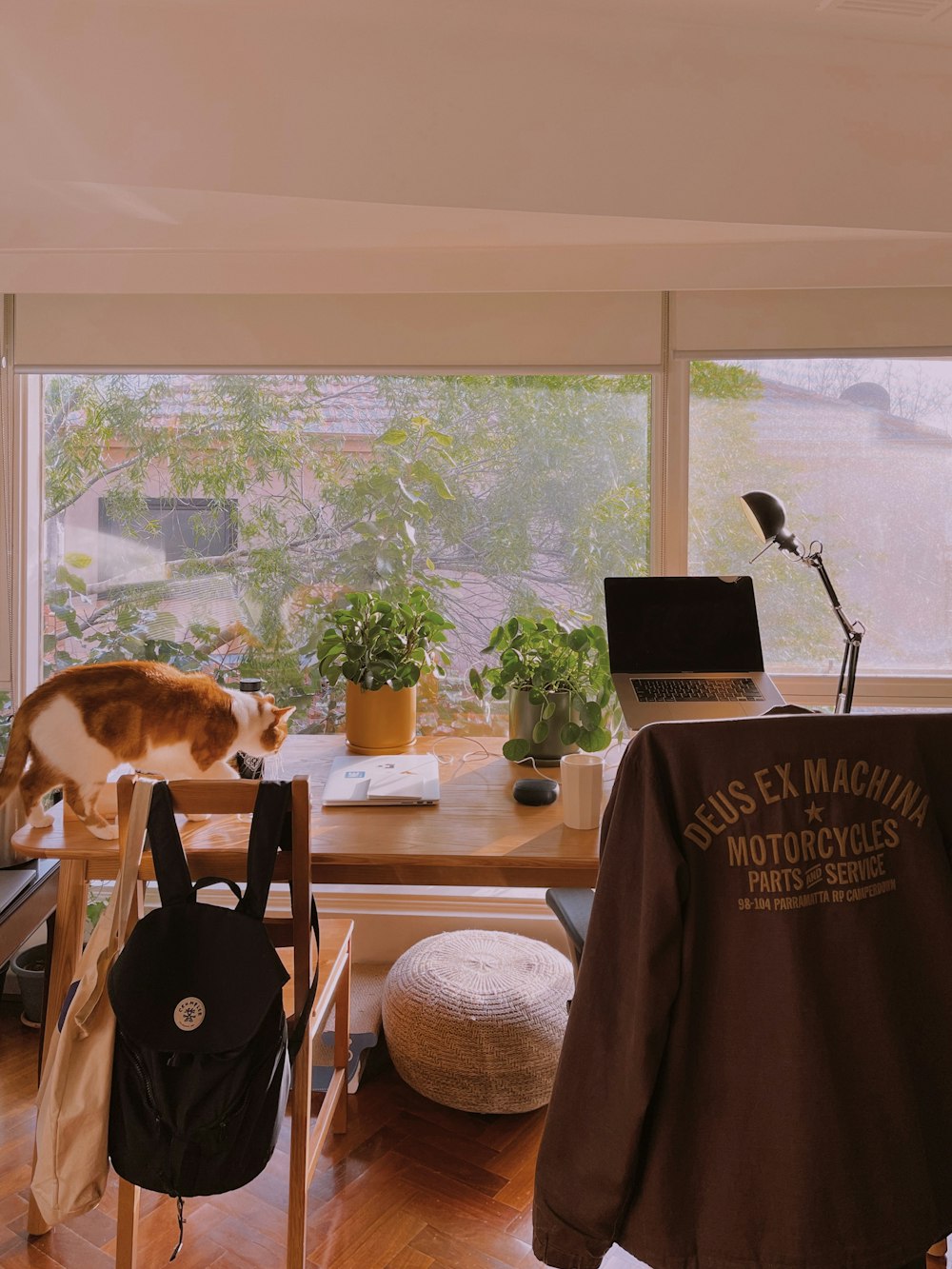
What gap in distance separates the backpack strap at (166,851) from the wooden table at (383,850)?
10 cm

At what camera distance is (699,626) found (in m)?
2.19

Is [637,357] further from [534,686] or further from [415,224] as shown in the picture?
[534,686]

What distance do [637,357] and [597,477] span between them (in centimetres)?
35

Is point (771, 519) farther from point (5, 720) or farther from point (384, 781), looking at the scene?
point (5, 720)

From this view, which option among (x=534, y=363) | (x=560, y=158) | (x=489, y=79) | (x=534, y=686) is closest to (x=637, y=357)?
(x=534, y=363)

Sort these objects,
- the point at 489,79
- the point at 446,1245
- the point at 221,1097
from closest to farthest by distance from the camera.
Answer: the point at 221,1097, the point at 446,1245, the point at 489,79

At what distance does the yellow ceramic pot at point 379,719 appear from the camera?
227 cm

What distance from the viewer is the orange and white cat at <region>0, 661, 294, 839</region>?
1.69 m

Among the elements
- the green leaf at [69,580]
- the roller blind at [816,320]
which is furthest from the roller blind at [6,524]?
the roller blind at [816,320]

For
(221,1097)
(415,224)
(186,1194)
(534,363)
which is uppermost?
(415,224)

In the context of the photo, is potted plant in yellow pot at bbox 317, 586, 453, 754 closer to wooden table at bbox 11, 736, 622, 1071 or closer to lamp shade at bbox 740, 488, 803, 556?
wooden table at bbox 11, 736, 622, 1071

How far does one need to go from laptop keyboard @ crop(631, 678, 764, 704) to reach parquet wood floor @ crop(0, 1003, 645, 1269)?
976mm

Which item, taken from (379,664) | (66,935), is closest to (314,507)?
(379,664)

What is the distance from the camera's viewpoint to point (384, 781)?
6.54ft
